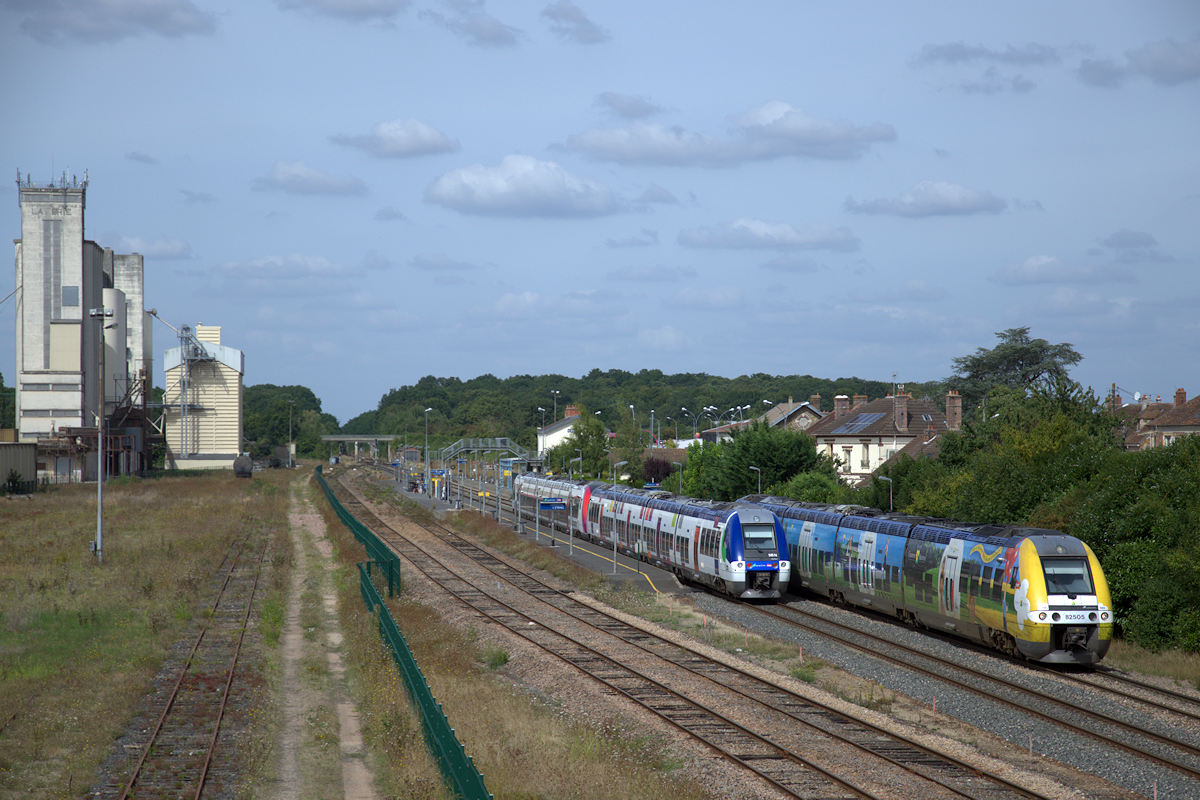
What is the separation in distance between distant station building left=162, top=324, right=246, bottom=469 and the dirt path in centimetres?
8246

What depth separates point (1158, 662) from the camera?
26.2 m

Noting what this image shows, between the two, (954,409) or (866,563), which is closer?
(866,563)

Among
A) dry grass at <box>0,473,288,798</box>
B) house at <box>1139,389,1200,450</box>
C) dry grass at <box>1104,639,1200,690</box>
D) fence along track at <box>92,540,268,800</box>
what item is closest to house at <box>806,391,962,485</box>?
house at <box>1139,389,1200,450</box>

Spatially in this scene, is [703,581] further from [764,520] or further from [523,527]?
[523,527]

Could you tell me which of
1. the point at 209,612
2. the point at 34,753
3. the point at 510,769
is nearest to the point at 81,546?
the point at 209,612

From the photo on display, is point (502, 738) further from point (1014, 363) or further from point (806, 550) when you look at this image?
point (1014, 363)

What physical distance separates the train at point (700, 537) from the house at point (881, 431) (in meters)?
29.7

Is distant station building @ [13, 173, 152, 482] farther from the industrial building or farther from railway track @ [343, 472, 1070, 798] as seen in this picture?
railway track @ [343, 472, 1070, 798]

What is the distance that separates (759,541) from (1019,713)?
15.5 m

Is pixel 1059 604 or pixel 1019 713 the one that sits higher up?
pixel 1059 604

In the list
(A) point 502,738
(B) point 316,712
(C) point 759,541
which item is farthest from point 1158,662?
(B) point 316,712

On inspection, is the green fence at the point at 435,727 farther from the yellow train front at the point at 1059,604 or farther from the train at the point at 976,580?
the train at the point at 976,580

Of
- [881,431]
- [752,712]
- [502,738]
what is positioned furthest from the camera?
A: [881,431]

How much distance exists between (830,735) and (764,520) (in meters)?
17.4
